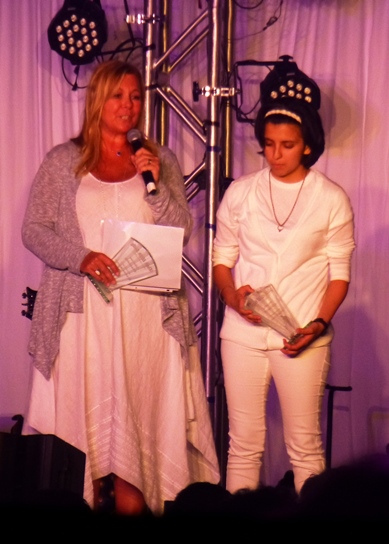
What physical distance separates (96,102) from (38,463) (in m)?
1.70

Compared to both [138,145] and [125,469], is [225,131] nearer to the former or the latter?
[138,145]

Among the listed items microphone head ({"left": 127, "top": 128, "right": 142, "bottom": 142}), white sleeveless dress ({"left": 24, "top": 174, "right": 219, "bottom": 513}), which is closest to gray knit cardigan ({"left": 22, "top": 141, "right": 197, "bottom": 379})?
white sleeveless dress ({"left": 24, "top": 174, "right": 219, "bottom": 513})

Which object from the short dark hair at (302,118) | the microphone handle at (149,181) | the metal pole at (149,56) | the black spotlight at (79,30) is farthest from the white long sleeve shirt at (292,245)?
the black spotlight at (79,30)

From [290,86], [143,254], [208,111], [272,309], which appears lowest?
[272,309]

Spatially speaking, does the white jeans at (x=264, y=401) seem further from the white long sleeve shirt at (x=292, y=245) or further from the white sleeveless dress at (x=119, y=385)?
the white sleeveless dress at (x=119, y=385)

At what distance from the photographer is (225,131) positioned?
4461mm

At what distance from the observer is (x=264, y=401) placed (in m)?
3.28

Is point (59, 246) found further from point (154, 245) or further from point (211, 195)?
point (211, 195)

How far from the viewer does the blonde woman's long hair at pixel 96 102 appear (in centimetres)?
330

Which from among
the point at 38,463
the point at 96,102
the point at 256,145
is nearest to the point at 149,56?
the point at 256,145

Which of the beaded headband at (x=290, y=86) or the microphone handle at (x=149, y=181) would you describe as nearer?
the microphone handle at (x=149, y=181)

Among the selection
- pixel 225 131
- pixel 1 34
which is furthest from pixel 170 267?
pixel 1 34

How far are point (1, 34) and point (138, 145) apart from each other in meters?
1.89

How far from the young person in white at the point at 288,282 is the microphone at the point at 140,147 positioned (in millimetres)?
374
